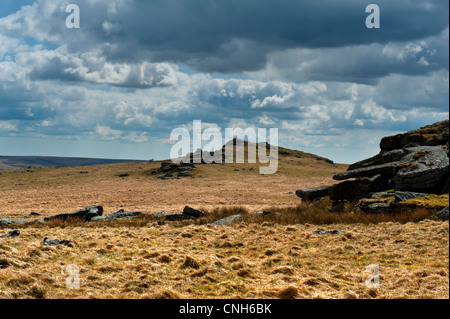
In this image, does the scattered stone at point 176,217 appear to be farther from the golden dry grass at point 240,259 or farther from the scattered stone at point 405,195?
the scattered stone at point 405,195

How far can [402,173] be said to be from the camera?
2384 cm

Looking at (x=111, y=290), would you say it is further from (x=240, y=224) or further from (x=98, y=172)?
(x=98, y=172)

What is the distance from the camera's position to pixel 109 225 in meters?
23.0

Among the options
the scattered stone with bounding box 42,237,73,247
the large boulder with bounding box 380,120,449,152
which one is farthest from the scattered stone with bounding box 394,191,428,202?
the scattered stone with bounding box 42,237,73,247

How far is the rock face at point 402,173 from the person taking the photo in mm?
22625

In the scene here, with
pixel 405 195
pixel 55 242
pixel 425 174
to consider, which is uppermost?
pixel 425 174

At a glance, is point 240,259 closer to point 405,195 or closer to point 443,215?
point 443,215

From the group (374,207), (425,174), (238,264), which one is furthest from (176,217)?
(425,174)

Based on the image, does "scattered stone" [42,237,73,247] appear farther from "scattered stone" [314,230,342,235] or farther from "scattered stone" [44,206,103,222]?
"scattered stone" [44,206,103,222]

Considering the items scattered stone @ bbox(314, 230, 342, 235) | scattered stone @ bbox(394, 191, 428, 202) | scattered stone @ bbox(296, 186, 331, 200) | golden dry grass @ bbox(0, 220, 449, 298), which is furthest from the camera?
scattered stone @ bbox(296, 186, 331, 200)

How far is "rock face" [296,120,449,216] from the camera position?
891 inches
